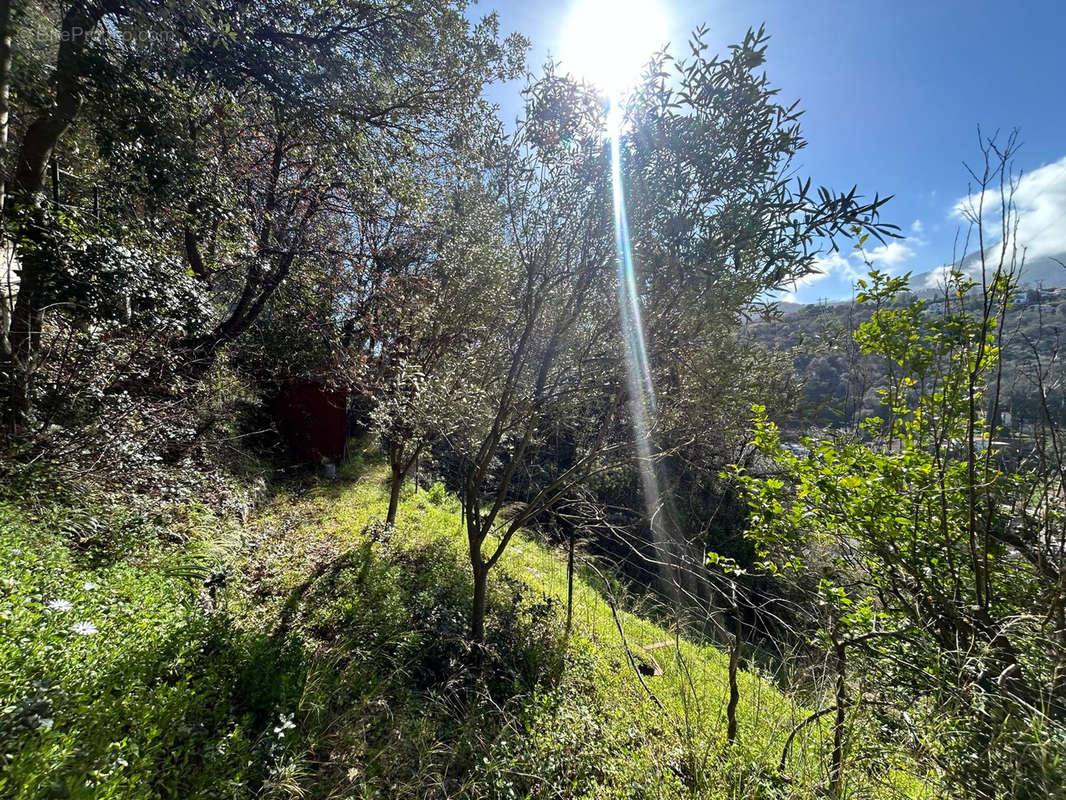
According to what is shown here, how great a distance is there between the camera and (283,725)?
106 inches

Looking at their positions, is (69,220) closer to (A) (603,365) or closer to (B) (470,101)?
(B) (470,101)

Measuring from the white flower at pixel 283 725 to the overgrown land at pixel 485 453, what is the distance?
47mm

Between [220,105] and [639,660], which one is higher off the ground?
[220,105]

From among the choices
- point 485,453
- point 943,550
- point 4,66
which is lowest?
point 485,453

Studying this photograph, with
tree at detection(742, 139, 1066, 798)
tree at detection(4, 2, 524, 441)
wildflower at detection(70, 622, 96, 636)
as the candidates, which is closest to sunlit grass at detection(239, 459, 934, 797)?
tree at detection(742, 139, 1066, 798)

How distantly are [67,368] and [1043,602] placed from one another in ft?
30.4

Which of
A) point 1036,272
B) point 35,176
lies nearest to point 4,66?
point 35,176

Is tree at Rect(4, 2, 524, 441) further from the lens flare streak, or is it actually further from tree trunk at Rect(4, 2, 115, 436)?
the lens flare streak

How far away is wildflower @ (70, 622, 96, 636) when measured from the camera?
2320mm

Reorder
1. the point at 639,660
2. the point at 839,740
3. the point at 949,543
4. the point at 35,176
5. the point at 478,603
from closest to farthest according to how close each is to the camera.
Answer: the point at 839,740 → the point at 949,543 → the point at 35,176 → the point at 478,603 → the point at 639,660

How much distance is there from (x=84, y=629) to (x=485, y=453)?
10.7 ft

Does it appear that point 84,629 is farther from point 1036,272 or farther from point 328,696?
point 1036,272

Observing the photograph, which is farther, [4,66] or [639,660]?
[639,660]

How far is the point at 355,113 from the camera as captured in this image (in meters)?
4.54
